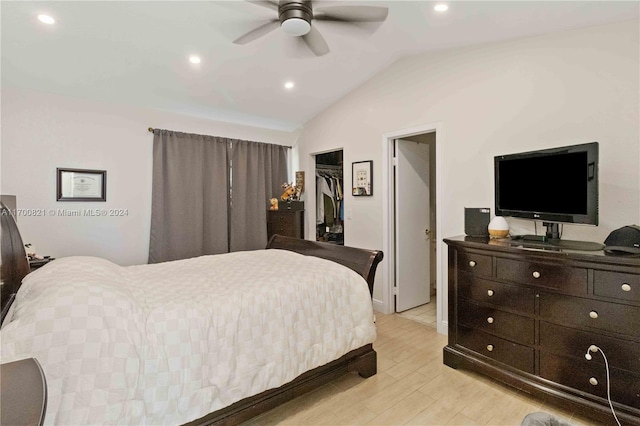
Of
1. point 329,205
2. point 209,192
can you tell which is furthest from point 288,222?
point 209,192

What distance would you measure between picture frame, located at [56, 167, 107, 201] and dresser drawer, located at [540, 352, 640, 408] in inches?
173

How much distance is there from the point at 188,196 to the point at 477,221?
3383mm

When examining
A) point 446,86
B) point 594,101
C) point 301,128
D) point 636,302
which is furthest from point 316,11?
point 301,128

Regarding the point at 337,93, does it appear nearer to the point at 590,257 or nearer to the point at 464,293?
the point at 464,293

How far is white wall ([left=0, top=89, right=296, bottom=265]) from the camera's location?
10.3ft

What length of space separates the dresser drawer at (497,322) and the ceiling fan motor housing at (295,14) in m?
2.36

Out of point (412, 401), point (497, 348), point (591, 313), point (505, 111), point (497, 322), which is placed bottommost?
point (412, 401)

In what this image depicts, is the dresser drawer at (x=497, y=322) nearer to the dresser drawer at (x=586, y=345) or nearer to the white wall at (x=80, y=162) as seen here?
the dresser drawer at (x=586, y=345)

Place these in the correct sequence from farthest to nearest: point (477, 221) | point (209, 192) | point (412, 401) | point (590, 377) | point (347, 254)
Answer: point (209, 192), point (477, 221), point (347, 254), point (412, 401), point (590, 377)

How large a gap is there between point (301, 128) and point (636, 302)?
4245 mm

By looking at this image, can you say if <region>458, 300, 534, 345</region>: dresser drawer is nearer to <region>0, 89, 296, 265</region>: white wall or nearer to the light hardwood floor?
the light hardwood floor

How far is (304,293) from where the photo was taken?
204 centimetres

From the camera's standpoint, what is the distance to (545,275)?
2.04m

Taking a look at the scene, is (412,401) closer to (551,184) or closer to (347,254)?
(347,254)
